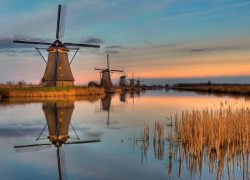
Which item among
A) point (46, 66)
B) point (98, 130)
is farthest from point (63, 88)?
point (98, 130)

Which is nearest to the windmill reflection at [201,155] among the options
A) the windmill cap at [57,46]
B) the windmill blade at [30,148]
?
the windmill blade at [30,148]

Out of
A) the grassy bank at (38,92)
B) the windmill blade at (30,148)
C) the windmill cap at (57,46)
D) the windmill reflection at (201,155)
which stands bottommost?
the windmill blade at (30,148)

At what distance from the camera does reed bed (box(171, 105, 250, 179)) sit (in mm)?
6676

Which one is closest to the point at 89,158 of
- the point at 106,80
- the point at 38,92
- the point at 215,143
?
the point at 215,143

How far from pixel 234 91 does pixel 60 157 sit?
1347 inches

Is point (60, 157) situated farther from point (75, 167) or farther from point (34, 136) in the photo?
point (34, 136)

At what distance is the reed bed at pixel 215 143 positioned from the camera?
6676mm

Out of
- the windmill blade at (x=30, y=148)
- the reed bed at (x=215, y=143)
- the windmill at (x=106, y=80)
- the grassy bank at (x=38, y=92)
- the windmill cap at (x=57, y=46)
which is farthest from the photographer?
the windmill at (x=106, y=80)

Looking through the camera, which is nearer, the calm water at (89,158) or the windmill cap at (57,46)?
the calm water at (89,158)

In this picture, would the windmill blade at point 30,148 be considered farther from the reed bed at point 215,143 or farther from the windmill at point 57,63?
the windmill at point 57,63

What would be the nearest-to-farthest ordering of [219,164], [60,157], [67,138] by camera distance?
[219,164] < [60,157] < [67,138]

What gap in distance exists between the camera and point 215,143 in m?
7.47

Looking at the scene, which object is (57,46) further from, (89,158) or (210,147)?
(210,147)

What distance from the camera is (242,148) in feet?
23.7
